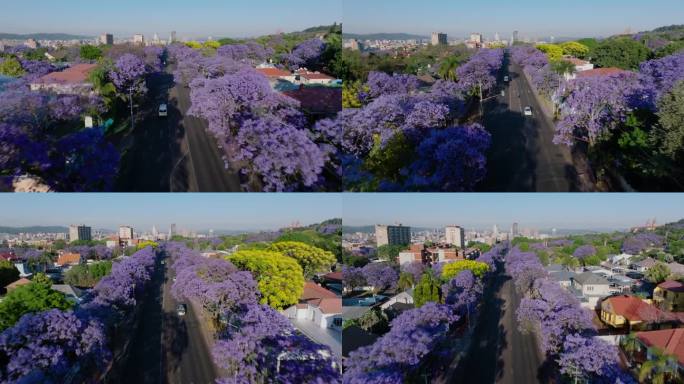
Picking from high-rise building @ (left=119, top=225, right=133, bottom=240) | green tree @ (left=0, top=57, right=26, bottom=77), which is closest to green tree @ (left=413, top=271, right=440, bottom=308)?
high-rise building @ (left=119, top=225, right=133, bottom=240)

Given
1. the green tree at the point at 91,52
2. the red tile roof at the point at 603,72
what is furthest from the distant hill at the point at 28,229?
the red tile roof at the point at 603,72

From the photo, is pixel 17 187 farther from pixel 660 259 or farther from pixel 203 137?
pixel 660 259

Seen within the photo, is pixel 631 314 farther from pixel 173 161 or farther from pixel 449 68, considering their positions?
pixel 173 161

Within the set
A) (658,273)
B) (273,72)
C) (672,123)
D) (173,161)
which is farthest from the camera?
(658,273)

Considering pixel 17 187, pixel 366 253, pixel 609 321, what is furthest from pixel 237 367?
pixel 609 321

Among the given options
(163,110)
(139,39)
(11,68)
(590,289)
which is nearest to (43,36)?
(11,68)

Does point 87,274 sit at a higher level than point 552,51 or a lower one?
lower

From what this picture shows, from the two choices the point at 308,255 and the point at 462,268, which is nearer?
the point at 308,255

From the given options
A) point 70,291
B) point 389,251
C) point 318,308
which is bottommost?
point 318,308
